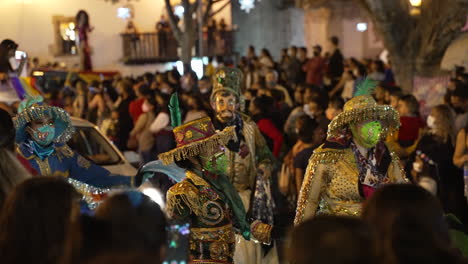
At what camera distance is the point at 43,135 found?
6.72 meters

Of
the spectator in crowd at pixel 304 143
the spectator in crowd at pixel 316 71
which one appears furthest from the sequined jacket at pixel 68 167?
the spectator in crowd at pixel 316 71

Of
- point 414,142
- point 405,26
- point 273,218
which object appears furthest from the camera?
point 405,26

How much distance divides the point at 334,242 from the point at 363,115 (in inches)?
137

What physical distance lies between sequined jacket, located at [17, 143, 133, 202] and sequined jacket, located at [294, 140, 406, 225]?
1.61 metres

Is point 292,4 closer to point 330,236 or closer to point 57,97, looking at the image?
point 57,97

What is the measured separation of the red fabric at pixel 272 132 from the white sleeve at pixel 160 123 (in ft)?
6.70

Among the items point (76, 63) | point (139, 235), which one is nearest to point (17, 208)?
point (139, 235)

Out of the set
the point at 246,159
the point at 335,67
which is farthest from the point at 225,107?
the point at 335,67

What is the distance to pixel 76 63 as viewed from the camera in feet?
101

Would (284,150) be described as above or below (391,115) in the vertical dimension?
below

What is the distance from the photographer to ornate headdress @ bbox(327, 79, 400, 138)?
6.23m

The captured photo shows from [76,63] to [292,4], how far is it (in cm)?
859

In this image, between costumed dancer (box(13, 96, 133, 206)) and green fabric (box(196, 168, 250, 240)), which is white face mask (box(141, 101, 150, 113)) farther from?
green fabric (box(196, 168, 250, 240))

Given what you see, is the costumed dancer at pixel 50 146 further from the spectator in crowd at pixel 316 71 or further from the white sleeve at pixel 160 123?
the spectator in crowd at pixel 316 71
